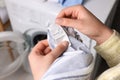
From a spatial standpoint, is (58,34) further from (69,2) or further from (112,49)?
(69,2)

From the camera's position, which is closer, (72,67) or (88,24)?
(72,67)

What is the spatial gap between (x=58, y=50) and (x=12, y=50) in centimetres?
90

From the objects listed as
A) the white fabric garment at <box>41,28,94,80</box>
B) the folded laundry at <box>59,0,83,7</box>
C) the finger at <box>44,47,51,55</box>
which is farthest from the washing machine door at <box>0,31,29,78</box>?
the white fabric garment at <box>41,28,94,80</box>

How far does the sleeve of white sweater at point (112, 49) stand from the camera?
2.08ft

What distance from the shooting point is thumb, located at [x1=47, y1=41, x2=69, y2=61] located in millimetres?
536

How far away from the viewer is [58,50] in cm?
55

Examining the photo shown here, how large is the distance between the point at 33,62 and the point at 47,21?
18.0 inches

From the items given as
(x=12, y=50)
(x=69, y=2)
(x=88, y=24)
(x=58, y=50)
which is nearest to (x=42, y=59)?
(x=58, y=50)

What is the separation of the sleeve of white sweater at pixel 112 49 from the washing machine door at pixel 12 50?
0.59 m

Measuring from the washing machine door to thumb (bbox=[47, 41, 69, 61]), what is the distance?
1.87 feet

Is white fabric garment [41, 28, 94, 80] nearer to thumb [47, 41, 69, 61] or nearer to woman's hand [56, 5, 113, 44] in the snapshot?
thumb [47, 41, 69, 61]

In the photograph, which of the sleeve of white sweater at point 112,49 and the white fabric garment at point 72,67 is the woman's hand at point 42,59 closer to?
the white fabric garment at point 72,67

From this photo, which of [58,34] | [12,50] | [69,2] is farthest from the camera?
[12,50]

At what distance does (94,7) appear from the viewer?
956mm
